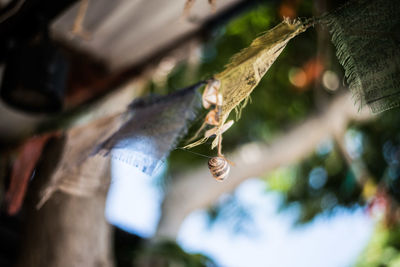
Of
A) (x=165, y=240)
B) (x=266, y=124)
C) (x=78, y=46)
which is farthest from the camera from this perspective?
(x=266, y=124)

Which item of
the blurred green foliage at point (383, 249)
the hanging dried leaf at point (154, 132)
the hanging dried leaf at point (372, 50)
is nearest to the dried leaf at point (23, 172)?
the hanging dried leaf at point (154, 132)

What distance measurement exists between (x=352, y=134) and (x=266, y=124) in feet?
4.27

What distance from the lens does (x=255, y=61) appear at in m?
1.31

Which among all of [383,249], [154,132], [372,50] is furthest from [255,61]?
[383,249]

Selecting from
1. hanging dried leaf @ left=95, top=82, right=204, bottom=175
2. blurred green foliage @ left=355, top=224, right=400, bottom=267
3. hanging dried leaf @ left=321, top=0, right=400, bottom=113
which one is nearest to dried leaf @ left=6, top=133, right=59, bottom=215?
hanging dried leaf @ left=95, top=82, right=204, bottom=175

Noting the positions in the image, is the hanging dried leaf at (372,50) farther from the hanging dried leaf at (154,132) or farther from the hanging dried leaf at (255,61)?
the hanging dried leaf at (154,132)

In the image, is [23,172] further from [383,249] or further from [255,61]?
[383,249]

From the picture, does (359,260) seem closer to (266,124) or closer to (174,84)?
(266,124)

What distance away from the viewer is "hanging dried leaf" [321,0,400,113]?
1.09 meters

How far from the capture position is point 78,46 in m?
3.27

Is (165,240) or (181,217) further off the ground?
(181,217)

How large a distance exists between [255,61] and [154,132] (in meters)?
0.49

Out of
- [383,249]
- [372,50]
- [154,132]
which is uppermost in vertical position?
[383,249]

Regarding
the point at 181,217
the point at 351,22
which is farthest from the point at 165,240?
the point at 351,22
